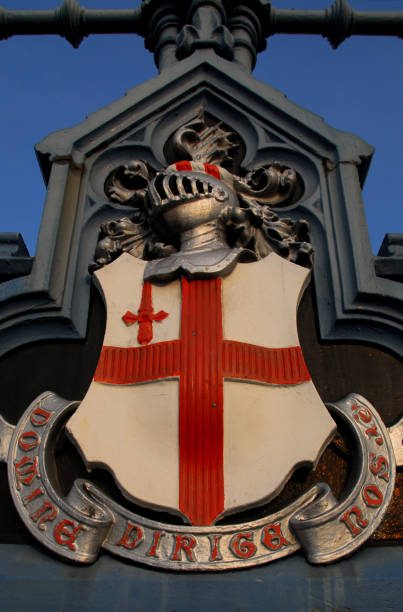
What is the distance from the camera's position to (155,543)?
262 centimetres

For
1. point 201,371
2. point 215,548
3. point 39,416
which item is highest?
point 201,371

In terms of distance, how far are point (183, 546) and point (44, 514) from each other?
2.20 ft

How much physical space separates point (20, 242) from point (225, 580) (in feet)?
8.63

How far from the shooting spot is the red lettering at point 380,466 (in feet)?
9.41

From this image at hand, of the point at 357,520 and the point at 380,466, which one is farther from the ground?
the point at 380,466

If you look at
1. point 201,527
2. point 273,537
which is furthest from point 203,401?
point 273,537

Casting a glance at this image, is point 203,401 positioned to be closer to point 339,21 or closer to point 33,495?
point 33,495

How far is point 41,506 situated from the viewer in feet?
9.14

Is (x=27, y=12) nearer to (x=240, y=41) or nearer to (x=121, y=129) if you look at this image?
(x=240, y=41)

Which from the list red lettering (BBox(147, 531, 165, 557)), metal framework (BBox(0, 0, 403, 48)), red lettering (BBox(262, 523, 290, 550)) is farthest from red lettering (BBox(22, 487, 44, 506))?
metal framework (BBox(0, 0, 403, 48))

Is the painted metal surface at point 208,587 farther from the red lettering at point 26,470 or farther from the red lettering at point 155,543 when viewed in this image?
the red lettering at point 26,470

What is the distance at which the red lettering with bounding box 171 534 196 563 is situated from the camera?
257cm

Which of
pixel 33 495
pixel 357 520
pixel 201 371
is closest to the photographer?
pixel 357 520

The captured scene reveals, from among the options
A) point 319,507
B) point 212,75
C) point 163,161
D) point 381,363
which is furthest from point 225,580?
Result: point 212,75
